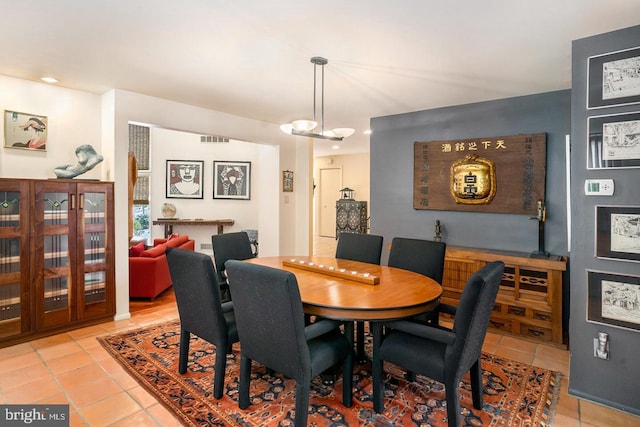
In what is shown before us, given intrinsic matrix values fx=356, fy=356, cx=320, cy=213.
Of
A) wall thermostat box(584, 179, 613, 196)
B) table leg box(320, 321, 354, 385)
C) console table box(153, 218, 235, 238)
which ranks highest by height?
wall thermostat box(584, 179, 613, 196)

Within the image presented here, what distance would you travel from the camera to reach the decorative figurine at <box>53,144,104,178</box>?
11.4 ft

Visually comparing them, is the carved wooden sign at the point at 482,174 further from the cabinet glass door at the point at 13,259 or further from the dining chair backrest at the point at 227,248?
the cabinet glass door at the point at 13,259

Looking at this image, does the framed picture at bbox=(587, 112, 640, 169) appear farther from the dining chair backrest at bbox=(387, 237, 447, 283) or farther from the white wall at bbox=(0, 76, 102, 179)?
the white wall at bbox=(0, 76, 102, 179)

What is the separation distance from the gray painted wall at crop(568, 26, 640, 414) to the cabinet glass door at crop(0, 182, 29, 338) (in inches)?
174

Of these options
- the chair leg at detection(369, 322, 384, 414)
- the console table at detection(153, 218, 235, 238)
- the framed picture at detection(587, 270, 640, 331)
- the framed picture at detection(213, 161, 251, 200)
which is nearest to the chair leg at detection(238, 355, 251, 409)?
the chair leg at detection(369, 322, 384, 414)

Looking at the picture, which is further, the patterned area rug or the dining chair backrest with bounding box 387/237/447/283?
the dining chair backrest with bounding box 387/237/447/283

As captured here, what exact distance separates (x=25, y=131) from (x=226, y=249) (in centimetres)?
224

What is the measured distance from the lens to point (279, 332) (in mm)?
1888

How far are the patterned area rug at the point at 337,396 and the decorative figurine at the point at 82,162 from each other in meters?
1.78

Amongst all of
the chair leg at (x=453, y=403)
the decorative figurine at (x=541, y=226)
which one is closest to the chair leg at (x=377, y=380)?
the chair leg at (x=453, y=403)

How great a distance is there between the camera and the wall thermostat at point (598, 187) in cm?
228

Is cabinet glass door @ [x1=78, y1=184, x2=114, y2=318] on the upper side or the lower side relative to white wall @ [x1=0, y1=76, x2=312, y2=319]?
lower

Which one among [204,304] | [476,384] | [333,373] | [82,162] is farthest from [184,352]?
[82,162]

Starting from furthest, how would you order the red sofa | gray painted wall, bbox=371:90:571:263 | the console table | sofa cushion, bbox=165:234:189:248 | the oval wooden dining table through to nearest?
the console table, sofa cushion, bbox=165:234:189:248, the red sofa, gray painted wall, bbox=371:90:571:263, the oval wooden dining table
